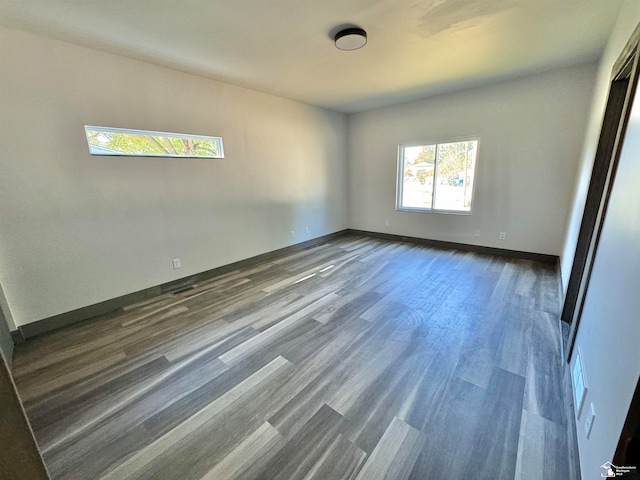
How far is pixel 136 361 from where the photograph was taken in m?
2.05

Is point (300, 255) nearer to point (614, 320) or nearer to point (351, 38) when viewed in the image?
point (351, 38)

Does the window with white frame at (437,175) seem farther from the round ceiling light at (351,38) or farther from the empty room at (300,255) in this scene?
the round ceiling light at (351,38)

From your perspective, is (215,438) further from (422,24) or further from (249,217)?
(422,24)

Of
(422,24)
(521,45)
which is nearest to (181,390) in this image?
(422,24)

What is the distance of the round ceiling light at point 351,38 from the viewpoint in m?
2.24

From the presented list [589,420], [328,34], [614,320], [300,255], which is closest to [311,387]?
[589,420]

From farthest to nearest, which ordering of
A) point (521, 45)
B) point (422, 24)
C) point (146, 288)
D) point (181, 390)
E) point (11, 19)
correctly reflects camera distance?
point (146, 288) → point (521, 45) → point (422, 24) → point (11, 19) → point (181, 390)

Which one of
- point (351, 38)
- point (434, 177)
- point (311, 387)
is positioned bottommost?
point (311, 387)

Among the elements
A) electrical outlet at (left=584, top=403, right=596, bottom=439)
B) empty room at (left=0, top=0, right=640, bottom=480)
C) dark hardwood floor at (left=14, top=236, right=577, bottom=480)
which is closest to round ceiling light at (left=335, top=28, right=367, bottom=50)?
empty room at (left=0, top=0, right=640, bottom=480)

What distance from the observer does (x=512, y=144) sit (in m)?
3.85

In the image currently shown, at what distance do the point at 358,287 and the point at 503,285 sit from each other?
69.8 inches

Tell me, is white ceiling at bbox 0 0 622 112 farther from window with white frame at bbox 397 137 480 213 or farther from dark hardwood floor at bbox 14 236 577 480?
dark hardwood floor at bbox 14 236 577 480

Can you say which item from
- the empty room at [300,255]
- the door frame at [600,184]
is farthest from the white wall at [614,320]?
the door frame at [600,184]

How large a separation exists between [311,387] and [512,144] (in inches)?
172
